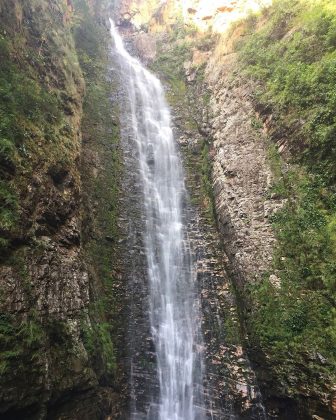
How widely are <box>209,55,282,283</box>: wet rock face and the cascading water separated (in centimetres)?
191

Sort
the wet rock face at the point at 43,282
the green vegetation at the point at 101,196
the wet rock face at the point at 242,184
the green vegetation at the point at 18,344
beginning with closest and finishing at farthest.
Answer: the green vegetation at the point at 18,344, the wet rock face at the point at 43,282, the green vegetation at the point at 101,196, the wet rock face at the point at 242,184

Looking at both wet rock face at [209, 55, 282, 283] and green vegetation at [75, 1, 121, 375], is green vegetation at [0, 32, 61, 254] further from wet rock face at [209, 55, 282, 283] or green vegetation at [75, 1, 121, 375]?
wet rock face at [209, 55, 282, 283]

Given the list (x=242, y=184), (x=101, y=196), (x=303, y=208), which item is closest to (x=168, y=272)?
(x=101, y=196)

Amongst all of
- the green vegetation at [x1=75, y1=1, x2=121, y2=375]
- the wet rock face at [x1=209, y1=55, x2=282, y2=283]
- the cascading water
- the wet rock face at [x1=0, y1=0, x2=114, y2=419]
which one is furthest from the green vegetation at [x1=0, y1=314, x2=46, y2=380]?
the wet rock face at [x1=209, y1=55, x2=282, y2=283]

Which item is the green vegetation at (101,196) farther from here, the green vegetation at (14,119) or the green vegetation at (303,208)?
the green vegetation at (303,208)

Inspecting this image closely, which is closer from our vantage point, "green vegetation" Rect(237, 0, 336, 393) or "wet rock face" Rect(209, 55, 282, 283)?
"green vegetation" Rect(237, 0, 336, 393)

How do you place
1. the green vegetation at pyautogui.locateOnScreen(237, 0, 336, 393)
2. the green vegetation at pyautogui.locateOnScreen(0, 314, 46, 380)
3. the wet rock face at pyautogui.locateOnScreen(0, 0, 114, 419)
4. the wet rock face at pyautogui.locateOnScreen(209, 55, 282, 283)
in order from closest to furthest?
the green vegetation at pyautogui.locateOnScreen(0, 314, 46, 380), the wet rock face at pyautogui.locateOnScreen(0, 0, 114, 419), the green vegetation at pyautogui.locateOnScreen(237, 0, 336, 393), the wet rock face at pyautogui.locateOnScreen(209, 55, 282, 283)

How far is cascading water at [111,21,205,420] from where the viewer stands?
994 centimetres

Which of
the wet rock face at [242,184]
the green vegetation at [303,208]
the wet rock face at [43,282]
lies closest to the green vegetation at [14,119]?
the wet rock face at [43,282]

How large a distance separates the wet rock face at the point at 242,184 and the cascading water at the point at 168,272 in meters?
1.91

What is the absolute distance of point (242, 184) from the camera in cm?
1394

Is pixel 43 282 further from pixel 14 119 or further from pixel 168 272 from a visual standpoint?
pixel 168 272

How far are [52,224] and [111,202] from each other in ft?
15.4

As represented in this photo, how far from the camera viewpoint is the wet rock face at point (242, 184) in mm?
11945
